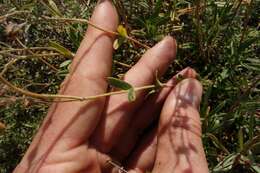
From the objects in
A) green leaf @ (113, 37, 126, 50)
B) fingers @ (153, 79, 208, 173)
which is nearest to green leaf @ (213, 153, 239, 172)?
fingers @ (153, 79, 208, 173)

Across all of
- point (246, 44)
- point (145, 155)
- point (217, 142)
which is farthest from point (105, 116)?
point (246, 44)

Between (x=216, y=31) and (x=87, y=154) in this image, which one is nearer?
(x=87, y=154)

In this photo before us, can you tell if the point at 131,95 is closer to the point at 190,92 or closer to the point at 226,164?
the point at 190,92

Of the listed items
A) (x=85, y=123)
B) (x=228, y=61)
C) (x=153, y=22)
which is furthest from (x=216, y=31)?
(x=85, y=123)

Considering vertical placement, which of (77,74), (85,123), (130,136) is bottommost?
(130,136)

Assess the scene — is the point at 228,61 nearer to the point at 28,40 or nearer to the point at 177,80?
the point at 177,80

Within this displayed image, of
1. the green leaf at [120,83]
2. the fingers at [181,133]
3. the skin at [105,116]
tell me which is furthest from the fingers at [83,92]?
the fingers at [181,133]
